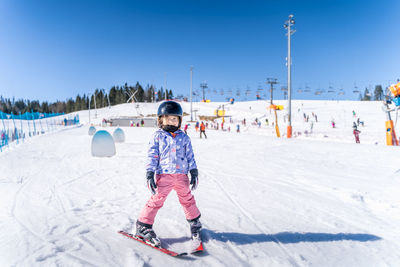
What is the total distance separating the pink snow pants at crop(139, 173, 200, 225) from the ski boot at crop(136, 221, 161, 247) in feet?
0.18

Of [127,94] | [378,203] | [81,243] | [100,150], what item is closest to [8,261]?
[81,243]

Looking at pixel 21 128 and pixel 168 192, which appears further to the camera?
pixel 21 128

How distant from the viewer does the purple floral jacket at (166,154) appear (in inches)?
103

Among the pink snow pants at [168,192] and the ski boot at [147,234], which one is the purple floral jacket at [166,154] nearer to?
the pink snow pants at [168,192]

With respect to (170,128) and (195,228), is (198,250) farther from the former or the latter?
(170,128)

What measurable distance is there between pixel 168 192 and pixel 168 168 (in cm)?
27

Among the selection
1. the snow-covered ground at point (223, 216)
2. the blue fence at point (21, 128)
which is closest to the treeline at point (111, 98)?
the blue fence at point (21, 128)

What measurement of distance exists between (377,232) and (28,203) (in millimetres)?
5229

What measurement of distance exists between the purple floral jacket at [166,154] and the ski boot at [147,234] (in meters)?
0.64

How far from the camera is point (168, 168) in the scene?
2.62 meters

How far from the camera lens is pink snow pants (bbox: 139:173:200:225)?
103 inches

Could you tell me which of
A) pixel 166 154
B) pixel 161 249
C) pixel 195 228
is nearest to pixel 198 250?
pixel 195 228

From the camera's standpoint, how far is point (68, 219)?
3.34 meters

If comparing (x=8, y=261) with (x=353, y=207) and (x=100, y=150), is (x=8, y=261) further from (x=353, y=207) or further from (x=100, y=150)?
(x=100, y=150)
